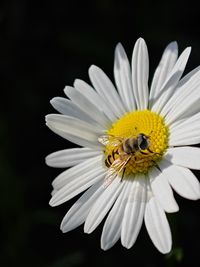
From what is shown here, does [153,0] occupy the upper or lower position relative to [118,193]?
upper

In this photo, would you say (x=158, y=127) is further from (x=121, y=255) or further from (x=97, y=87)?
(x=121, y=255)

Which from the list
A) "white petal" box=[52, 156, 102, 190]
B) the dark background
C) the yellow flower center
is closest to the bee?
the yellow flower center

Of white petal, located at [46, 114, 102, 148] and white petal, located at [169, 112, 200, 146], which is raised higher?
white petal, located at [46, 114, 102, 148]

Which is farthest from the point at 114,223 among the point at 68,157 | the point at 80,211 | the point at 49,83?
the point at 49,83

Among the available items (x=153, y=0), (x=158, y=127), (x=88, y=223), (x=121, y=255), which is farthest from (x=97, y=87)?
(x=153, y=0)

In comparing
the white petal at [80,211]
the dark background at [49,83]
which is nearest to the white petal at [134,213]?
the white petal at [80,211]

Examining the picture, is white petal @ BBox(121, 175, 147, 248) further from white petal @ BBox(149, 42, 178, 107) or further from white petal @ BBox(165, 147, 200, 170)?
white petal @ BBox(149, 42, 178, 107)
